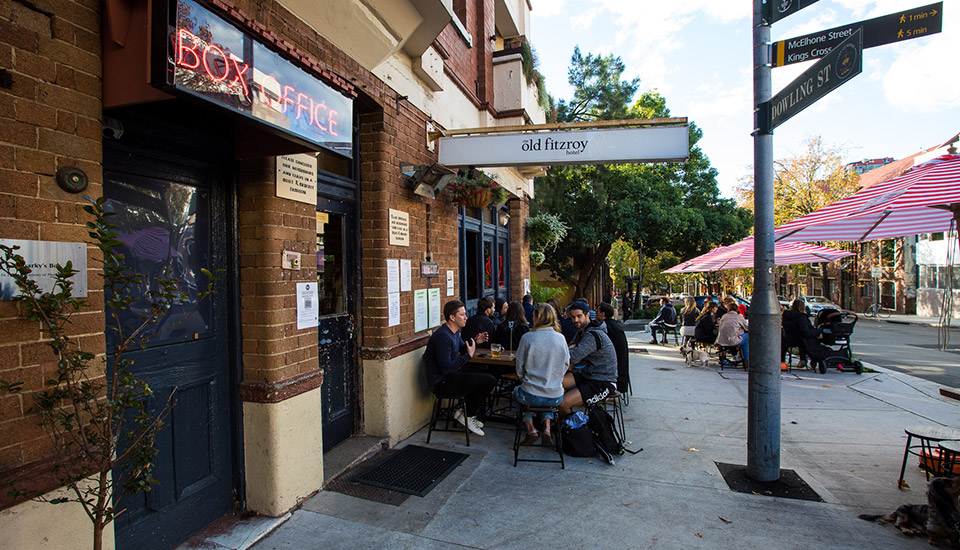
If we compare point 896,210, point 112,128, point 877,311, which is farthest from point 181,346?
point 877,311

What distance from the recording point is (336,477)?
13.9 ft

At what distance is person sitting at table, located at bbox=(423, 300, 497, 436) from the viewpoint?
17.2ft

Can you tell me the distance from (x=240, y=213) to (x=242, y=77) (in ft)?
4.38

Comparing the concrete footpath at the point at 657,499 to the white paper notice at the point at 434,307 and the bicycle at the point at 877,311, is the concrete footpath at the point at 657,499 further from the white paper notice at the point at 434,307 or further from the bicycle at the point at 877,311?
the bicycle at the point at 877,311

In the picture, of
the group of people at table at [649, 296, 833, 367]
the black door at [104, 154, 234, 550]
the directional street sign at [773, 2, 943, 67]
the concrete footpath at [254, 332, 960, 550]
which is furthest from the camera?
the group of people at table at [649, 296, 833, 367]

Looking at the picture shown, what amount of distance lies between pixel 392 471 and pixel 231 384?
5.67 ft

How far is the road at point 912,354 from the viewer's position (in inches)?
382

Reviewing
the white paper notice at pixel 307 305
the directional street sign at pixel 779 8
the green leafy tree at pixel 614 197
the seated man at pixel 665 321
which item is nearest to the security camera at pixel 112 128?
the white paper notice at pixel 307 305

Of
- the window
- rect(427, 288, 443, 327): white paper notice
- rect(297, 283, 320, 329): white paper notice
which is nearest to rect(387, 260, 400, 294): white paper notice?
rect(427, 288, 443, 327): white paper notice

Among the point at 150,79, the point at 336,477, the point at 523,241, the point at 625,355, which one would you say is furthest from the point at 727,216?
the point at 150,79

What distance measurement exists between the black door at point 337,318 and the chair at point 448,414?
0.88 metres

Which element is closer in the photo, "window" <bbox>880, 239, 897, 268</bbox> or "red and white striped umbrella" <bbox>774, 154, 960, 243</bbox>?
"red and white striped umbrella" <bbox>774, 154, 960, 243</bbox>

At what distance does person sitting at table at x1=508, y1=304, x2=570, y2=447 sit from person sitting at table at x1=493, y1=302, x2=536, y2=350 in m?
1.65

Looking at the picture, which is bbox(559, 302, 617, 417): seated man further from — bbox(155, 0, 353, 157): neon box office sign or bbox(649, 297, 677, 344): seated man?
bbox(649, 297, 677, 344): seated man
